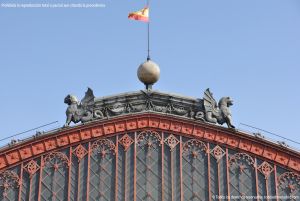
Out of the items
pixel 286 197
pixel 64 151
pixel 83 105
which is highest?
pixel 83 105

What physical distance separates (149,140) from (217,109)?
3.08m

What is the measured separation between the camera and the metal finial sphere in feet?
106

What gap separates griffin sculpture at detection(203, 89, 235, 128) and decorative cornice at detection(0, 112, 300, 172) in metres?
0.39

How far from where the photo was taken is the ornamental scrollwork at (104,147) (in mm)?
30422

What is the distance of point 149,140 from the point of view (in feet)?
101

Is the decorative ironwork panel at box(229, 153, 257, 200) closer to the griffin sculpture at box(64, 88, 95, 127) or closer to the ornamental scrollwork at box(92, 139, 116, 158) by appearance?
the ornamental scrollwork at box(92, 139, 116, 158)

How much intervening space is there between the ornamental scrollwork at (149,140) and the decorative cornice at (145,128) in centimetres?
25

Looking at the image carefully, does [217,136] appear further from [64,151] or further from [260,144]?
[64,151]

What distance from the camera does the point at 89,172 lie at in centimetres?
3002

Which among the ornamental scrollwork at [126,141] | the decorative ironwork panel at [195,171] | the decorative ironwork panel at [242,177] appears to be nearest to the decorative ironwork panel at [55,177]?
the ornamental scrollwork at [126,141]

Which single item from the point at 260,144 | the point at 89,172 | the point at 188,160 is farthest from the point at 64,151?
the point at 260,144

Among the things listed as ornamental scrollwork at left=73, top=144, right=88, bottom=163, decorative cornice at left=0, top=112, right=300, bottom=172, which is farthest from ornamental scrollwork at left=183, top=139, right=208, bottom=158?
ornamental scrollwork at left=73, top=144, right=88, bottom=163

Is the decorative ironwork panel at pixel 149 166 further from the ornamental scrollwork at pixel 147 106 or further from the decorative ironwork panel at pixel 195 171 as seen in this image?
the ornamental scrollwork at pixel 147 106

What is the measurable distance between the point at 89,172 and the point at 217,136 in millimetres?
5305
